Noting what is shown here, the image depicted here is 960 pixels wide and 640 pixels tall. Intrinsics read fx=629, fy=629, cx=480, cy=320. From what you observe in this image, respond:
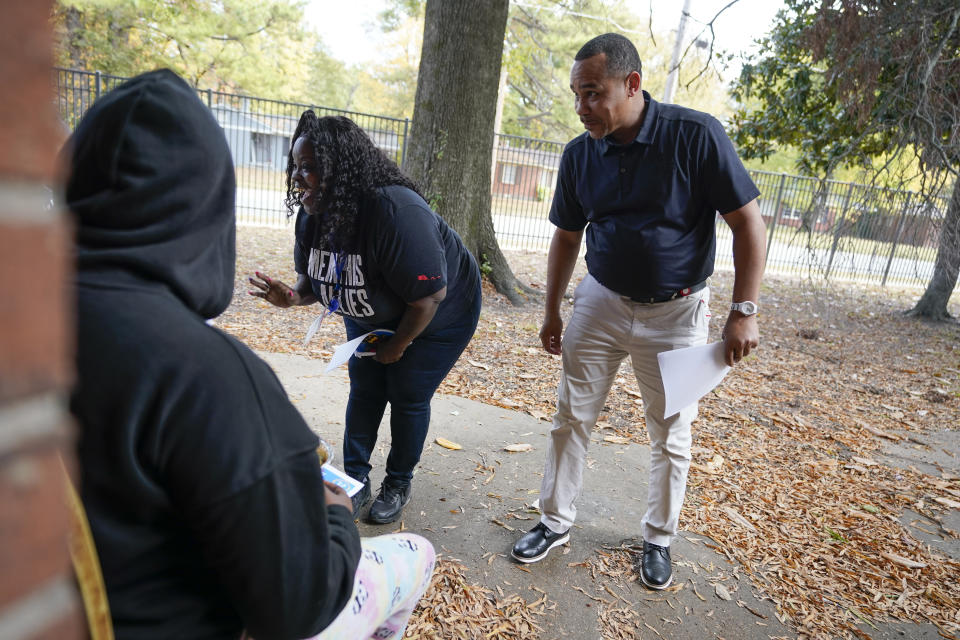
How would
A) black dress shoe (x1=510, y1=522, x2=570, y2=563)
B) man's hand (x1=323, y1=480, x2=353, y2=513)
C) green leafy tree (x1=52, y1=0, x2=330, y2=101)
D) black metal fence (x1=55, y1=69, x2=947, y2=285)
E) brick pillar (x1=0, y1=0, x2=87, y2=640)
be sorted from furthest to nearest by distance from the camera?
green leafy tree (x1=52, y1=0, x2=330, y2=101) < black metal fence (x1=55, y1=69, x2=947, y2=285) < black dress shoe (x1=510, y1=522, x2=570, y2=563) < man's hand (x1=323, y1=480, x2=353, y2=513) < brick pillar (x1=0, y1=0, x2=87, y2=640)

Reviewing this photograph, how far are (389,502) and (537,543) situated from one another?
2.54 feet

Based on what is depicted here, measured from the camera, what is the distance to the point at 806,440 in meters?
4.76

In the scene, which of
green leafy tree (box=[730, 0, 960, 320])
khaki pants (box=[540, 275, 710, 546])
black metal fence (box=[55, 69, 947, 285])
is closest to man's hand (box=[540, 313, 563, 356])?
khaki pants (box=[540, 275, 710, 546])

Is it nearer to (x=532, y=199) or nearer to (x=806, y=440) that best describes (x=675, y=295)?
(x=806, y=440)

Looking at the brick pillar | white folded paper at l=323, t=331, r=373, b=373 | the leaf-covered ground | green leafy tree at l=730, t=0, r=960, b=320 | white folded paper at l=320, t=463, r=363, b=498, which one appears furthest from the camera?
green leafy tree at l=730, t=0, r=960, b=320

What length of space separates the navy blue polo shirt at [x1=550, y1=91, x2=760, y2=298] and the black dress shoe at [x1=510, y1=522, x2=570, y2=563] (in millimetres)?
1217

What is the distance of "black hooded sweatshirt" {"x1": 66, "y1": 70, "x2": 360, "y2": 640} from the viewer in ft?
3.39

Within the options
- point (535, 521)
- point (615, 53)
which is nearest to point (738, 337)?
point (615, 53)

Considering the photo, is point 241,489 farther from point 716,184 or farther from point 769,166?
point 769,166

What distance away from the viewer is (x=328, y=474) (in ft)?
5.80

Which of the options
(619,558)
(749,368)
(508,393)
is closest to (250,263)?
(508,393)

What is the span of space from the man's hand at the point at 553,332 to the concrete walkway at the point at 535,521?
894 mm

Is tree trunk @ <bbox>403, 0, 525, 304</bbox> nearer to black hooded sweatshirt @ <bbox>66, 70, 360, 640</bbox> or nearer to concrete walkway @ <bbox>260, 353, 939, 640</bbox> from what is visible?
concrete walkway @ <bbox>260, 353, 939, 640</bbox>

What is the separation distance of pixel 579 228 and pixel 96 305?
94.4 inches
